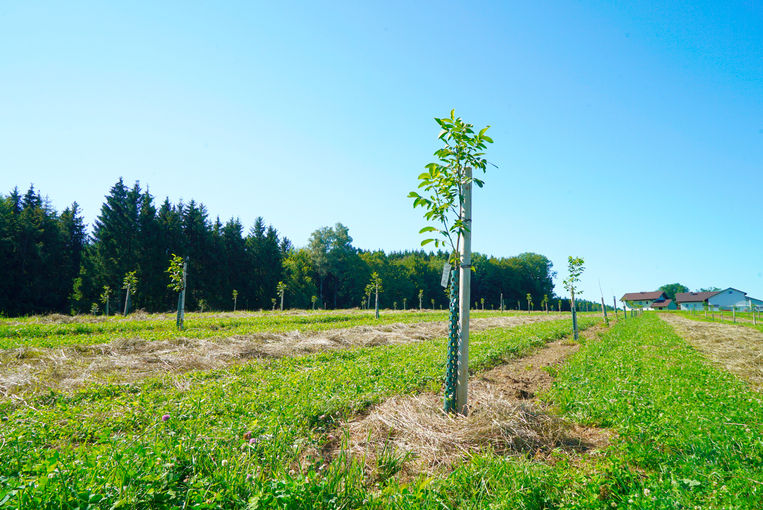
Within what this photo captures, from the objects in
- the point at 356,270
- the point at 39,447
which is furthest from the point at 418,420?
the point at 356,270

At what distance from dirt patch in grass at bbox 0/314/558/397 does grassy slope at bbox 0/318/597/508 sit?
45.5 inches

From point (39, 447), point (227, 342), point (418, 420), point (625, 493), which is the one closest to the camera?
point (625, 493)

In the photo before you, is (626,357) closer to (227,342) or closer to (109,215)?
(227,342)

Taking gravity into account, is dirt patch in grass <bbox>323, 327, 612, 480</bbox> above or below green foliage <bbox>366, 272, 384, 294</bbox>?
below

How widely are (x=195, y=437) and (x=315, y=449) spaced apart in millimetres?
1406

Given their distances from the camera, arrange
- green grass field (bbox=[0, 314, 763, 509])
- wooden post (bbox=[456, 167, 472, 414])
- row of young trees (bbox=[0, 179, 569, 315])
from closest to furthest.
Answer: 1. green grass field (bbox=[0, 314, 763, 509])
2. wooden post (bbox=[456, 167, 472, 414])
3. row of young trees (bbox=[0, 179, 569, 315])

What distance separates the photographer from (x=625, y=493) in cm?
328

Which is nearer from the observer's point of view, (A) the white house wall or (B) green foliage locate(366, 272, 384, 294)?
(B) green foliage locate(366, 272, 384, 294)

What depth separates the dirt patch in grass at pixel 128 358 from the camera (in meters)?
7.31

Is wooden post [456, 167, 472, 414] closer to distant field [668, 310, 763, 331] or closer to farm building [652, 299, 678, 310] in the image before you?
distant field [668, 310, 763, 331]

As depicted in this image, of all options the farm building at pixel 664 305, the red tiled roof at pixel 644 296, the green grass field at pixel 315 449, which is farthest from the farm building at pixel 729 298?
the green grass field at pixel 315 449

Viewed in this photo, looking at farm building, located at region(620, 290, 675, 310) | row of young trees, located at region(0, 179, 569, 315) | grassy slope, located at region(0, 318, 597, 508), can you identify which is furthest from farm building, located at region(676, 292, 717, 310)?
grassy slope, located at region(0, 318, 597, 508)

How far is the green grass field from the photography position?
9.22ft

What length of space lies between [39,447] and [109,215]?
49.8 m
